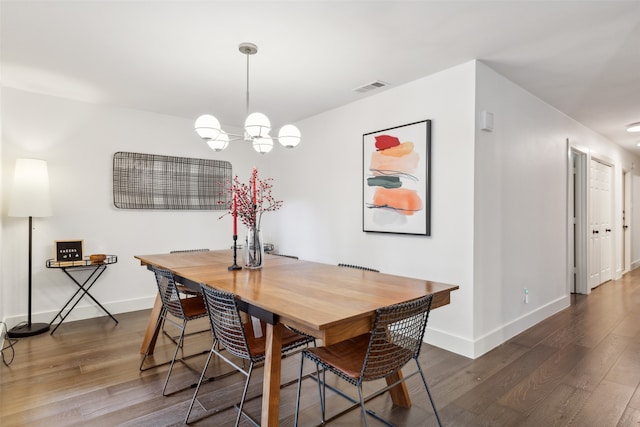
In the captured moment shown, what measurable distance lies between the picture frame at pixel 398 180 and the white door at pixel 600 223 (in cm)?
352

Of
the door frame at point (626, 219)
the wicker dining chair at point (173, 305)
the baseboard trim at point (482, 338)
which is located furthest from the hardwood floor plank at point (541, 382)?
the door frame at point (626, 219)

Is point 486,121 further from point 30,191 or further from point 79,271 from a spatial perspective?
point 79,271

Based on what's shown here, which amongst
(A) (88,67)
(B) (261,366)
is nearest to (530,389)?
(B) (261,366)

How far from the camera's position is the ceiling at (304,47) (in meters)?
2.18

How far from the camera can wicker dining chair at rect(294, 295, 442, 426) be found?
156 cm

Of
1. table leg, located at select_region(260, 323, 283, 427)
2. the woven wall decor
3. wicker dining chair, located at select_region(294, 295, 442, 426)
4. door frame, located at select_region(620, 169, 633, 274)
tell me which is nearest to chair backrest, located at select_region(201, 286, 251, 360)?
table leg, located at select_region(260, 323, 283, 427)

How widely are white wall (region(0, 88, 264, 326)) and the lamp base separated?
14 centimetres

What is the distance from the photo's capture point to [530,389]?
2379 mm

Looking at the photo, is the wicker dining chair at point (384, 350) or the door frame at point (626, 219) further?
the door frame at point (626, 219)

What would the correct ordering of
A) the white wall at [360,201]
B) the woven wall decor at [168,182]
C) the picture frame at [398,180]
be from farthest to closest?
1. the woven wall decor at [168,182]
2. the picture frame at [398,180]
3. the white wall at [360,201]

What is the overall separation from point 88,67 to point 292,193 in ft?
8.95

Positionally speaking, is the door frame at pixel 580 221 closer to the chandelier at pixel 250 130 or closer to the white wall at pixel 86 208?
the chandelier at pixel 250 130

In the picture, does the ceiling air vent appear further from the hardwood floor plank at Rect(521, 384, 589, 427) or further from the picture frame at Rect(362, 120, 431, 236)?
the hardwood floor plank at Rect(521, 384, 589, 427)

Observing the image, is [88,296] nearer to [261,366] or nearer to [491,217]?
[261,366]
